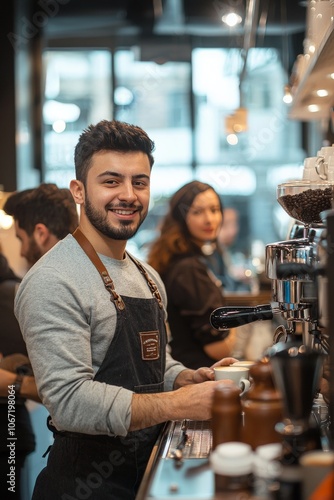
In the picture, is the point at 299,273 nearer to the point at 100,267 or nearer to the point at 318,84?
the point at 100,267

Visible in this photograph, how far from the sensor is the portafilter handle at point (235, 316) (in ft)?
6.64

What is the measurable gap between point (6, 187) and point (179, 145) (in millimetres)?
2492

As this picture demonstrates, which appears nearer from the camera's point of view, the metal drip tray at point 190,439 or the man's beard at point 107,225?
the metal drip tray at point 190,439

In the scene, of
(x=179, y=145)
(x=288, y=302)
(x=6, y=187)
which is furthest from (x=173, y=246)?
(x=179, y=145)

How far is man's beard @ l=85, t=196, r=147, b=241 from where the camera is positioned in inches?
83.0

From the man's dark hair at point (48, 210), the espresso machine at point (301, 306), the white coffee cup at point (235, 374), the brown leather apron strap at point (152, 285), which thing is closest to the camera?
the espresso machine at point (301, 306)

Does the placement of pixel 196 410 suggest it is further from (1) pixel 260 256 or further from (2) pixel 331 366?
(1) pixel 260 256

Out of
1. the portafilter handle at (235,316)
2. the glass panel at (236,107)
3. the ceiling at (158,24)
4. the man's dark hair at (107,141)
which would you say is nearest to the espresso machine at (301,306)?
the portafilter handle at (235,316)

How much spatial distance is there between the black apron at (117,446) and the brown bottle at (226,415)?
60 cm

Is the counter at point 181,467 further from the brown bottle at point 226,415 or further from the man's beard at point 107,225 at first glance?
the man's beard at point 107,225

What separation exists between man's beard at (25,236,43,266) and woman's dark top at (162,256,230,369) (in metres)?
0.77

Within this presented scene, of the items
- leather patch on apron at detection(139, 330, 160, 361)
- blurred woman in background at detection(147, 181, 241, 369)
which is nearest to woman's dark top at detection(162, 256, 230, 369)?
blurred woman in background at detection(147, 181, 241, 369)

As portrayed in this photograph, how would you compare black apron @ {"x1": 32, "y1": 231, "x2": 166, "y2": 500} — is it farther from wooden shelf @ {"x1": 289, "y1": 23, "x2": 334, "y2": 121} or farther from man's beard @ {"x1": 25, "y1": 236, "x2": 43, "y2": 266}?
wooden shelf @ {"x1": 289, "y1": 23, "x2": 334, "y2": 121}

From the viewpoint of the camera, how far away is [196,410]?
1829 mm
